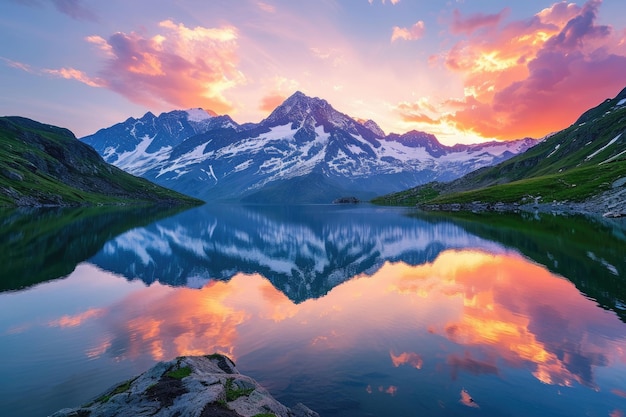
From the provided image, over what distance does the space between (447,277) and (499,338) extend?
24814 mm

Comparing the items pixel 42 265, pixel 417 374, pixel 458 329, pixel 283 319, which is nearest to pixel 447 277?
pixel 458 329

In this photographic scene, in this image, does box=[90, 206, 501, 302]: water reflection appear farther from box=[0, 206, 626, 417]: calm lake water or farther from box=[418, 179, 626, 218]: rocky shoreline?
box=[418, 179, 626, 218]: rocky shoreline

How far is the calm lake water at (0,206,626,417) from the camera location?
20781mm

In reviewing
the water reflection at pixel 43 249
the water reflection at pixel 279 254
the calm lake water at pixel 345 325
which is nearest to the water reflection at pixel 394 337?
the calm lake water at pixel 345 325

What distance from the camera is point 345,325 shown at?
33.2m

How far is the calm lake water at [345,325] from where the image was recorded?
20.8m

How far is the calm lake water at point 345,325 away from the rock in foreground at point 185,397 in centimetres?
423

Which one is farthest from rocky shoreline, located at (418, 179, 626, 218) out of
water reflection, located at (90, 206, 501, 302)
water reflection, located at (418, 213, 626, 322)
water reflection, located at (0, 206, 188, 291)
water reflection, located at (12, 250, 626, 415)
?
water reflection, located at (0, 206, 188, 291)

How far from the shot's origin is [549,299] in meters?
38.5

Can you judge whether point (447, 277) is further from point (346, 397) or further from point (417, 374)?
point (346, 397)

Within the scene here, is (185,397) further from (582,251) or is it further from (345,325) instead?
(582,251)

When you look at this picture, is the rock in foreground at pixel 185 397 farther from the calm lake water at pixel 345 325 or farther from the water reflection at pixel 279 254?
the water reflection at pixel 279 254

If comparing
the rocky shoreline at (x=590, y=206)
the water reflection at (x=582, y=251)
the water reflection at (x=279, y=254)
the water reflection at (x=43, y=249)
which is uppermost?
the rocky shoreline at (x=590, y=206)

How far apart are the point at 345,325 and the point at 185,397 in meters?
20.4
